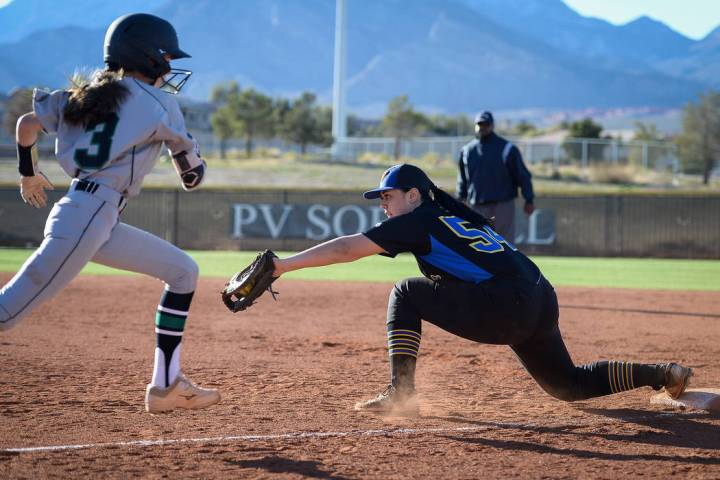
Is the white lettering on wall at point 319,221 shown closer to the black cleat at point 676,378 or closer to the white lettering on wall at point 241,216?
the white lettering on wall at point 241,216

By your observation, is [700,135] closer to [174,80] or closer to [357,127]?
[174,80]

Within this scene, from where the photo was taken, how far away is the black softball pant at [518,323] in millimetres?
4590

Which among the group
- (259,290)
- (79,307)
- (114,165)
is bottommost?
(79,307)

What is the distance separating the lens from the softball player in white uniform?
13.3ft

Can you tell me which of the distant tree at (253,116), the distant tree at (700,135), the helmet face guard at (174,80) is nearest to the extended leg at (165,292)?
the helmet face guard at (174,80)

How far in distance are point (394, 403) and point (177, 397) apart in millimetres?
1246

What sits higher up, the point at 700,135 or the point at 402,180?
the point at 700,135

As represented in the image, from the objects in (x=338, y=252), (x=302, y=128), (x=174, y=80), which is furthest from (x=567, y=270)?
(x=302, y=128)

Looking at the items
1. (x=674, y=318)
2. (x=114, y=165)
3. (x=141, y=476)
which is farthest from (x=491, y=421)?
(x=674, y=318)

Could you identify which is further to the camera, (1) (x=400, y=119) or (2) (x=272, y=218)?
(1) (x=400, y=119)

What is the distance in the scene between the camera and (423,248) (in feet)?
15.1

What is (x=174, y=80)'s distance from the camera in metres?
4.69

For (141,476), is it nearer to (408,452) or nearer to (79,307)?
(408,452)

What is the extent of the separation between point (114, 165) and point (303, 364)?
9.49 ft
